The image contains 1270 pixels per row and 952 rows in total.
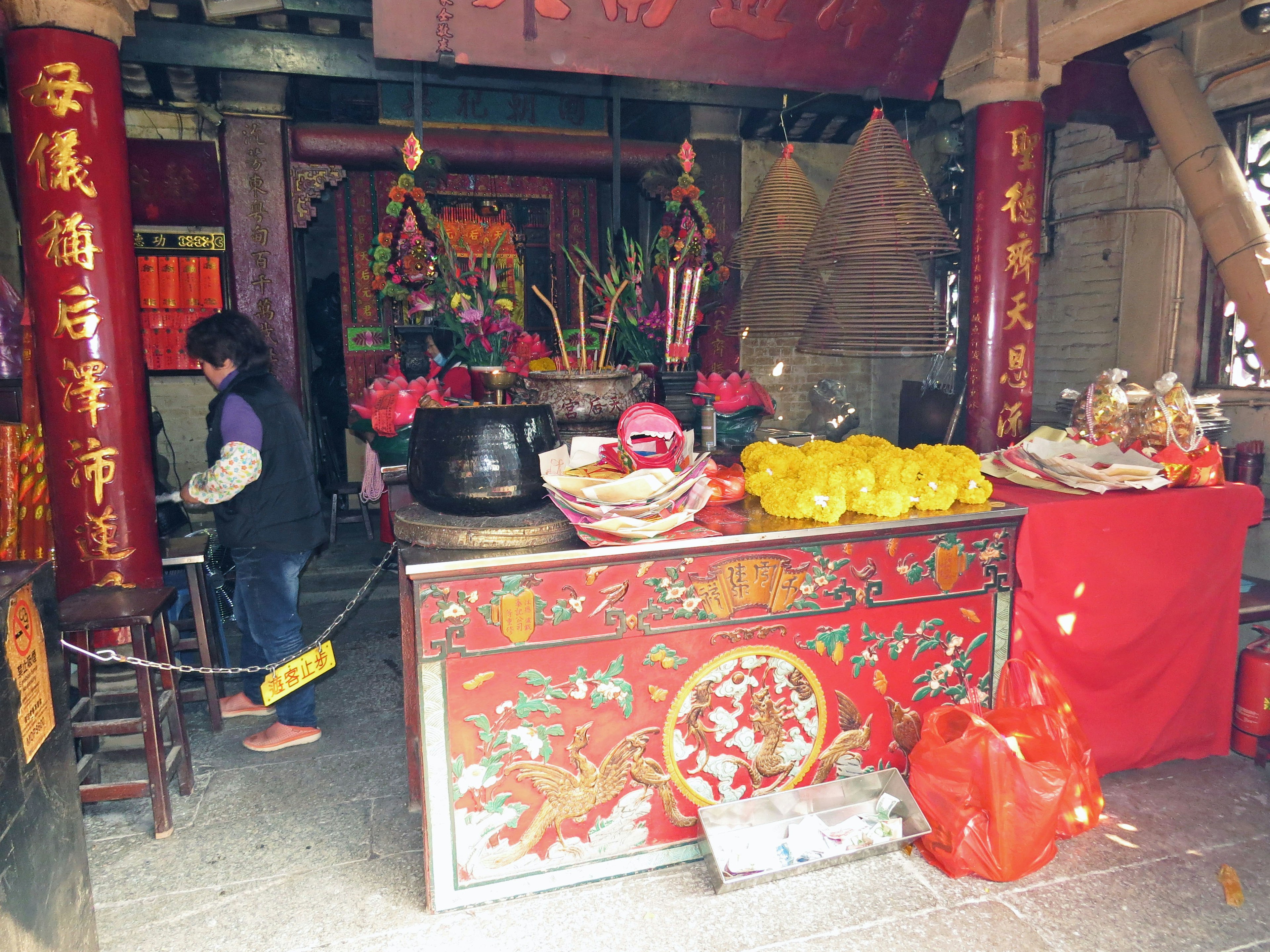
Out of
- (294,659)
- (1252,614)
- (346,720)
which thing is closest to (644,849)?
(294,659)

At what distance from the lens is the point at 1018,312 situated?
176 inches

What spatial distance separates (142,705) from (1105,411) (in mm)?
3752

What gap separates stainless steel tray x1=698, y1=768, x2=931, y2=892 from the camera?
237cm

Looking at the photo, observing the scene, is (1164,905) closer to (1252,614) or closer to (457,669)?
(1252,614)

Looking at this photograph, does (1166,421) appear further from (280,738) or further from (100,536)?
(100,536)

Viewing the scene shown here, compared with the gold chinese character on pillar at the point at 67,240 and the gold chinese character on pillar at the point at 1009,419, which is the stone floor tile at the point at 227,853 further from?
the gold chinese character on pillar at the point at 1009,419

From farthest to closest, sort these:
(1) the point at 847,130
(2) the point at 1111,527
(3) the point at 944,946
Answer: (1) the point at 847,130
(2) the point at 1111,527
(3) the point at 944,946

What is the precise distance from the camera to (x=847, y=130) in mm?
7574

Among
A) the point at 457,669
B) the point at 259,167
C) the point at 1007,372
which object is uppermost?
the point at 259,167

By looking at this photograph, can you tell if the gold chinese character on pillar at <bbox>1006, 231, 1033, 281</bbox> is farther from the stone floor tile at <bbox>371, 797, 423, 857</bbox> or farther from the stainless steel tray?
the stone floor tile at <bbox>371, 797, 423, 857</bbox>

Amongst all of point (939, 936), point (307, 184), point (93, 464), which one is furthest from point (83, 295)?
point (939, 936)

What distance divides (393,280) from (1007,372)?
11.4 ft

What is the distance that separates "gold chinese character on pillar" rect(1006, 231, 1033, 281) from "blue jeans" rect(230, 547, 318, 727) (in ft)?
12.6

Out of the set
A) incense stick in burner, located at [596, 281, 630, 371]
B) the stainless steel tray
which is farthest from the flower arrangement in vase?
the stainless steel tray
